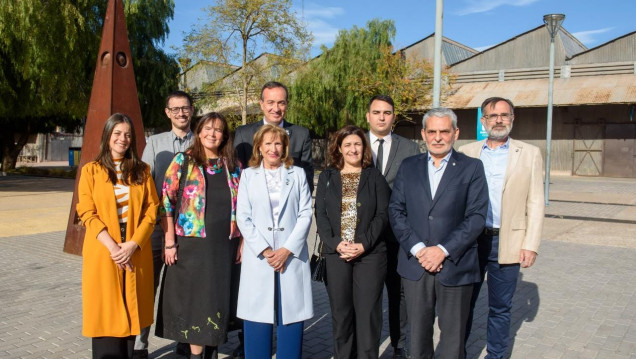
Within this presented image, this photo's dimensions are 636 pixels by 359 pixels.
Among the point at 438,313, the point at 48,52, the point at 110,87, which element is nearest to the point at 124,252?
the point at 438,313

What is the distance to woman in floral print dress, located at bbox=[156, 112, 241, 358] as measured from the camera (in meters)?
3.56

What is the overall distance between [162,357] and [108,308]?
972 millimetres

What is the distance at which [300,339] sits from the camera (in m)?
3.51

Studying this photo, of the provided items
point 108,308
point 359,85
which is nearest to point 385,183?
point 108,308

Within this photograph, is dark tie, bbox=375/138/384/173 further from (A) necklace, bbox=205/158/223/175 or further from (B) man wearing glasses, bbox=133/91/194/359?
(B) man wearing glasses, bbox=133/91/194/359

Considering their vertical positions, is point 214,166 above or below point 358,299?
above

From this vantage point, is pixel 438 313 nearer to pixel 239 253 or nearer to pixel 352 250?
pixel 352 250

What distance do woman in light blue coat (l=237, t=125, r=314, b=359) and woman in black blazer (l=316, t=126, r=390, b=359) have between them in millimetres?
181

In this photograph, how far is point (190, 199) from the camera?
3566 millimetres

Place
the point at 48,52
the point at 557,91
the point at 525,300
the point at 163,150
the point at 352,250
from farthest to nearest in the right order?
the point at 557,91 → the point at 48,52 → the point at 525,300 → the point at 163,150 → the point at 352,250

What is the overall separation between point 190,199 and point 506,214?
221 cm

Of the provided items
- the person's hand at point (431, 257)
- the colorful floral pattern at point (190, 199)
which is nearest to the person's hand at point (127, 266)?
the colorful floral pattern at point (190, 199)

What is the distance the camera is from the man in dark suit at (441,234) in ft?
10.6

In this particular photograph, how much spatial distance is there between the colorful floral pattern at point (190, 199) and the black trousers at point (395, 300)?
1130mm
